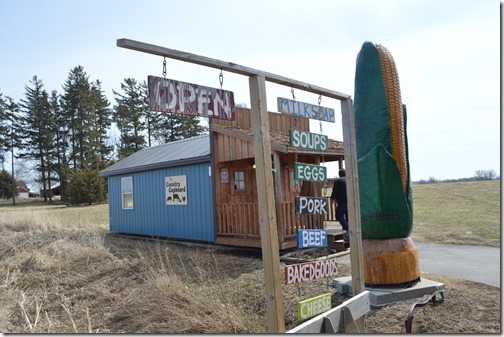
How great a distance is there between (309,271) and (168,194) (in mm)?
9540

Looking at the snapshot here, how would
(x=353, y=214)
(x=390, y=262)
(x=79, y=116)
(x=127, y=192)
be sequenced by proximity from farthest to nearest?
(x=79, y=116) < (x=127, y=192) < (x=390, y=262) < (x=353, y=214)

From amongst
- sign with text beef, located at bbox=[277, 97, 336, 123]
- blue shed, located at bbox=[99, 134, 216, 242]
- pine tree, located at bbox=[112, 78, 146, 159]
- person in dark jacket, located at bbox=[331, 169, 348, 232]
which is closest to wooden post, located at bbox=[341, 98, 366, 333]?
sign with text beef, located at bbox=[277, 97, 336, 123]

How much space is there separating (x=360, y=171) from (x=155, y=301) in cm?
322

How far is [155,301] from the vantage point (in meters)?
5.43

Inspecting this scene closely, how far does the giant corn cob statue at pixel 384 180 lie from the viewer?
5.37 m

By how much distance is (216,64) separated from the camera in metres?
3.37

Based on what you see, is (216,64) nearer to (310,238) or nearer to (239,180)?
(310,238)

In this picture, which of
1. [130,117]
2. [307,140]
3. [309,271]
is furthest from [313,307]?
[130,117]

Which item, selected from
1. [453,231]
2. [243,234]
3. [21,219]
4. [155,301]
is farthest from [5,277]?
[453,231]

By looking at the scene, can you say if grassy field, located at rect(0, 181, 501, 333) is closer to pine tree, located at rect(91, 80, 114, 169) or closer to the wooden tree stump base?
the wooden tree stump base

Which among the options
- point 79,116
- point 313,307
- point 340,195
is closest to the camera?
point 313,307

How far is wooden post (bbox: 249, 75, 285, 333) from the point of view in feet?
11.3

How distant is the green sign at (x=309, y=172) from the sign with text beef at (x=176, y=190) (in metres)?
8.40

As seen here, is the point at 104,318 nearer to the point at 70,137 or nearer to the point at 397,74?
the point at 397,74
